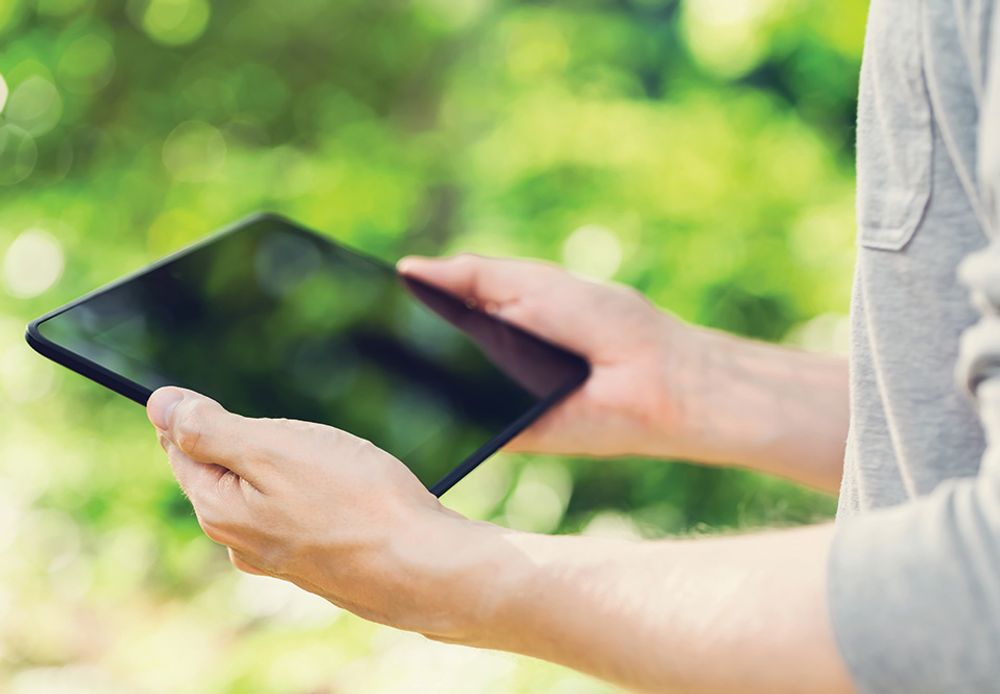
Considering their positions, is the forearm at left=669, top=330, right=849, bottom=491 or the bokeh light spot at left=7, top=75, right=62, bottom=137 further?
the bokeh light spot at left=7, top=75, right=62, bottom=137

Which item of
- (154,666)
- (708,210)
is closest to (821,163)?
(708,210)

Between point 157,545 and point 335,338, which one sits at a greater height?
point 335,338

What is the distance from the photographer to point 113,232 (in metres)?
2.31

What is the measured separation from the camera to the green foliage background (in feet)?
6.59

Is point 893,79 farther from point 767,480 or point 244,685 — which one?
point 244,685

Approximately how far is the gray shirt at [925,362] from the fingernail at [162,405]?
1.79ft

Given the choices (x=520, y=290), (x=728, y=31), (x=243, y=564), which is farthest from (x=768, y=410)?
(x=728, y=31)

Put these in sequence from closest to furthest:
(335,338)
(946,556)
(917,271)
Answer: (946,556) < (917,271) < (335,338)

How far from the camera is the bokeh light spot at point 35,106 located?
231 centimetres

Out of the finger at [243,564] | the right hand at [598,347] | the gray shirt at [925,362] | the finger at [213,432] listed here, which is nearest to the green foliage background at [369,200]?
the right hand at [598,347]

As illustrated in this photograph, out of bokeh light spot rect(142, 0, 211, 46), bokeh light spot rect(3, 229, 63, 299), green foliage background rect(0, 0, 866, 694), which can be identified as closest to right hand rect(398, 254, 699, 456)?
green foliage background rect(0, 0, 866, 694)

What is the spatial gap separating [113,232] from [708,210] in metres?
1.27

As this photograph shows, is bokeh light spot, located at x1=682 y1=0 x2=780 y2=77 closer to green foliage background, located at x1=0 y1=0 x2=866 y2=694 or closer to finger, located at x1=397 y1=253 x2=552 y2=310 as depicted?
green foliage background, located at x1=0 y1=0 x2=866 y2=694

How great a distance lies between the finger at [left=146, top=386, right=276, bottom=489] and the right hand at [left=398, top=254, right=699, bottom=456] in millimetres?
480
